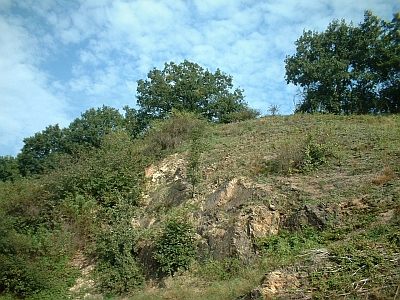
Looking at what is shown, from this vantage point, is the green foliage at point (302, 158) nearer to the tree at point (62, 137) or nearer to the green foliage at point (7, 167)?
the tree at point (62, 137)

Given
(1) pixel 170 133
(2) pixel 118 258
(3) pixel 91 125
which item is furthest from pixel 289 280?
(3) pixel 91 125

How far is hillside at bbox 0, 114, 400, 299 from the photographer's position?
8844 mm

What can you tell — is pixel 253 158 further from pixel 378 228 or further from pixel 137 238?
pixel 378 228

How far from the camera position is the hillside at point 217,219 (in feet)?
29.0

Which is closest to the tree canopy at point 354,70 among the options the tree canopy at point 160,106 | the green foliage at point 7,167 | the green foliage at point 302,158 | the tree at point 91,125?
the tree canopy at point 160,106

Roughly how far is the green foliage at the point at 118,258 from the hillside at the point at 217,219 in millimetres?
44

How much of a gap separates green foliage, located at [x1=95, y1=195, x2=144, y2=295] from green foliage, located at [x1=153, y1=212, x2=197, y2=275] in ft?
3.42

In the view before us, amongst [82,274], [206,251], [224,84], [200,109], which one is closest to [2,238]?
[82,274]

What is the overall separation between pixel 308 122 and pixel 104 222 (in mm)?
10963

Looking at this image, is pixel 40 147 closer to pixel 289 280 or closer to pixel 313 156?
pixel 313 156

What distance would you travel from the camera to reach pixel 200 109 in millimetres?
33312

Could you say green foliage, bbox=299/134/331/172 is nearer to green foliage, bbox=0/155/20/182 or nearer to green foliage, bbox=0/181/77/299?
green foliage, bbox=0/181/77/299

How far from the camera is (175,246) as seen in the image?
1253 cm

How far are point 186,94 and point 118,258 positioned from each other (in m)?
21.5
